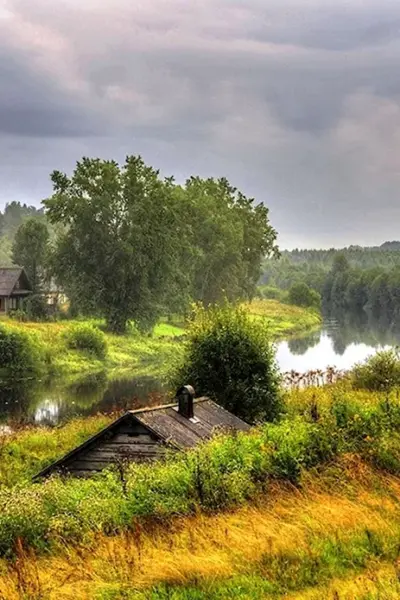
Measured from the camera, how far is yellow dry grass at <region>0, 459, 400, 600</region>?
794 cm

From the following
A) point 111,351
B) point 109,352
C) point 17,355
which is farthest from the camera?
point 111,351

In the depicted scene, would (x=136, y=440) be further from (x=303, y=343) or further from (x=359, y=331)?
(x=359, y=331)

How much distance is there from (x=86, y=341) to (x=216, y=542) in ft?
181

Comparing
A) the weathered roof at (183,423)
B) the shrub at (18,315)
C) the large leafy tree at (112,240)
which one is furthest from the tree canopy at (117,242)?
the weathered roof at (183,423)

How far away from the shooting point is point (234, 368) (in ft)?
95.3

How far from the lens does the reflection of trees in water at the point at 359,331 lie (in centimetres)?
8694

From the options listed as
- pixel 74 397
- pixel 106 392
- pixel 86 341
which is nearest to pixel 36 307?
pixel 86 341

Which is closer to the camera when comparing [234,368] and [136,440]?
[136,440]

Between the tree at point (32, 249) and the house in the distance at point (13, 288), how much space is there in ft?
14.2

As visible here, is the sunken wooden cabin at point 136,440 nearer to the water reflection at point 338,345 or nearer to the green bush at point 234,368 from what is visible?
the green bush at point 234,368

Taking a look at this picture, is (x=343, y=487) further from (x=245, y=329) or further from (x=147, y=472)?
(x=245, y=329)

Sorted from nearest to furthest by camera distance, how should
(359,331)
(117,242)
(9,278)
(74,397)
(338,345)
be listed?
(74,397)
(117,242)
(9,278)
(338,345)
(359,331)

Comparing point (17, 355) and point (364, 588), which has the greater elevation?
point (364, 588)

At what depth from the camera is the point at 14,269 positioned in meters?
81.2
